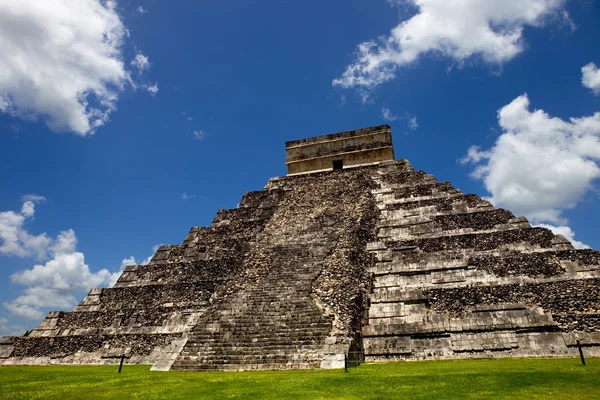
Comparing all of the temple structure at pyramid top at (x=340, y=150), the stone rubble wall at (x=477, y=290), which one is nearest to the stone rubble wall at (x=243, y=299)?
the stone rubble wall at (x=477, y=290)

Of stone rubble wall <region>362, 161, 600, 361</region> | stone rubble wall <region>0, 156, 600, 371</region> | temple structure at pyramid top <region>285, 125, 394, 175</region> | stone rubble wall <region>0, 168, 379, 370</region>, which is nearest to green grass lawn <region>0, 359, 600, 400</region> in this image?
stone rubble wall <region>362, 161, 600, 361</region>

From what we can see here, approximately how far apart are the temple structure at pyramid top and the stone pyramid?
11.2 ft

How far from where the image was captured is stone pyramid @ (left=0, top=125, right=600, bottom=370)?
10.4 m

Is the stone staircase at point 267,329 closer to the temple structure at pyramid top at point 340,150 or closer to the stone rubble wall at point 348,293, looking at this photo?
the stone rubble wall at point 348,293

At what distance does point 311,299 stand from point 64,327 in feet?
32.3

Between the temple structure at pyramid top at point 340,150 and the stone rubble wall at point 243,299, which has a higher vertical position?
the temple structure at pyramid top at point 340,150

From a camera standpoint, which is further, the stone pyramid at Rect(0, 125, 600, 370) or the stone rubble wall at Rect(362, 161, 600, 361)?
the stone pyramid at Rect(0, 125, 600, 370)

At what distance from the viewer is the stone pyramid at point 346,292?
10.4 meters

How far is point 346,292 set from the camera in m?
12.3

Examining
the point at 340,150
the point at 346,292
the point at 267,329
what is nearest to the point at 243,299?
the point at 267,329

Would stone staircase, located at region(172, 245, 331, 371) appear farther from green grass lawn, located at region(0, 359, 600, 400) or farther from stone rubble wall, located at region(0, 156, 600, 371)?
green grass lawn, located at region(0, 359, 600, 400)

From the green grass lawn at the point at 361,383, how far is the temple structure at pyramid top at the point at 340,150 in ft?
48.2

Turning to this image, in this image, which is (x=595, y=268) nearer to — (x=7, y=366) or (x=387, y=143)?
(x=387, y=143)

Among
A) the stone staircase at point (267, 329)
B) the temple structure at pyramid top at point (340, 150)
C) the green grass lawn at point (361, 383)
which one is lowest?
the green grass lawn at point (361, 383)
